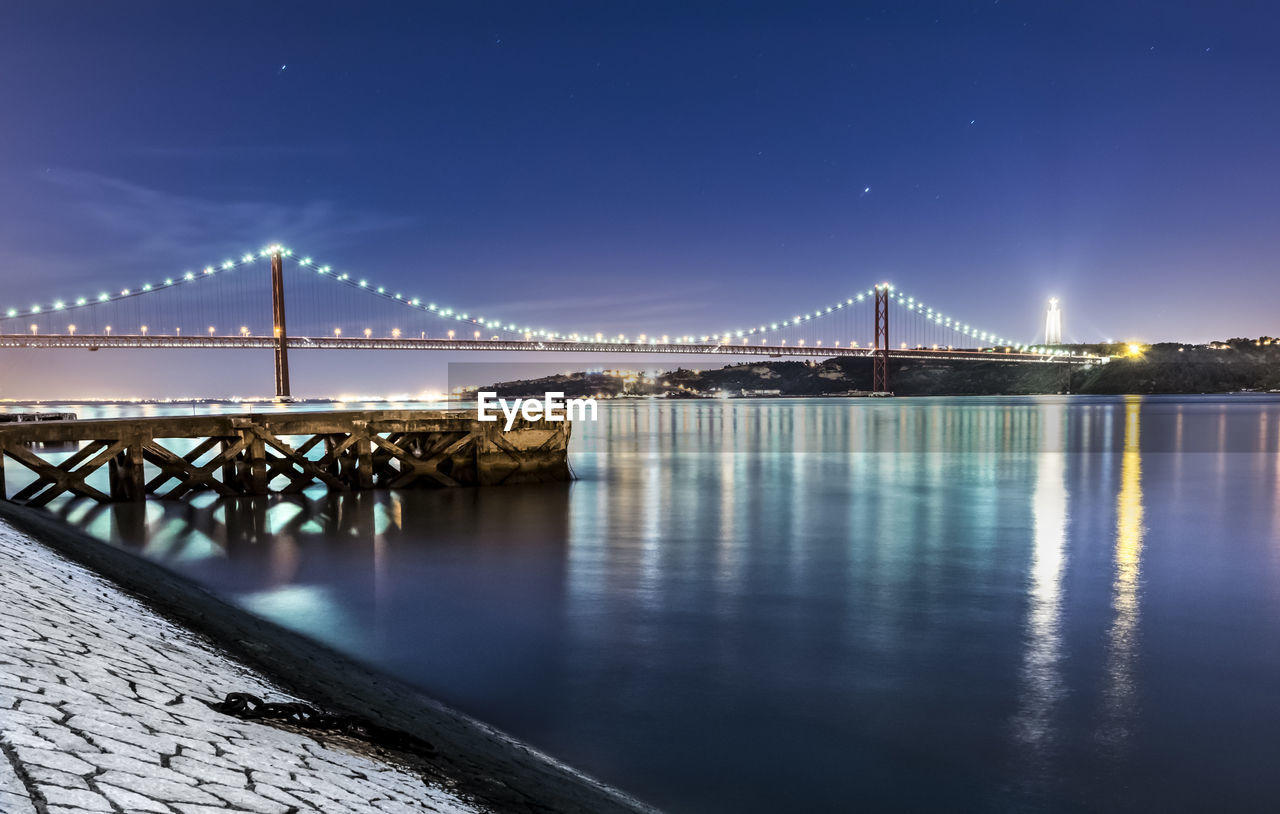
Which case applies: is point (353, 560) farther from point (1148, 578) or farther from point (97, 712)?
point (1148, 578)

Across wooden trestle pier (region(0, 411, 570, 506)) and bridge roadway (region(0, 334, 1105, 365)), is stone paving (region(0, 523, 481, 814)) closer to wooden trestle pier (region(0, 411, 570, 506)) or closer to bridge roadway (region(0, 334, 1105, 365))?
wooden trestle pier (region(0, 411, 570, 506))

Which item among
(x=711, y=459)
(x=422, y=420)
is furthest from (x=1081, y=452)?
(x=422, y=420)

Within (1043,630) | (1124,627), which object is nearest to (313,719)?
(1043,630)

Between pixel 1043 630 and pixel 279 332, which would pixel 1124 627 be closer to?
pixel 1043 630

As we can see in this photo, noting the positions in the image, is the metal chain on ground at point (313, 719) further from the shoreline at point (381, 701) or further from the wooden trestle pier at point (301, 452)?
the wooden trestle pier at point (301, 452)

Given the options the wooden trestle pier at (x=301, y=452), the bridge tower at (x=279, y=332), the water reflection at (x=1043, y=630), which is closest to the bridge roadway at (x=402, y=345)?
the bridge tower at (x=279, y=332)

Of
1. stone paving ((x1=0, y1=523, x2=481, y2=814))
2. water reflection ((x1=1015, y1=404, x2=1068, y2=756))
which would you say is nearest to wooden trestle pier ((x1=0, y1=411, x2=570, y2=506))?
water reflection ((x1=1015, y1=404, x2=1068, y2=756))
